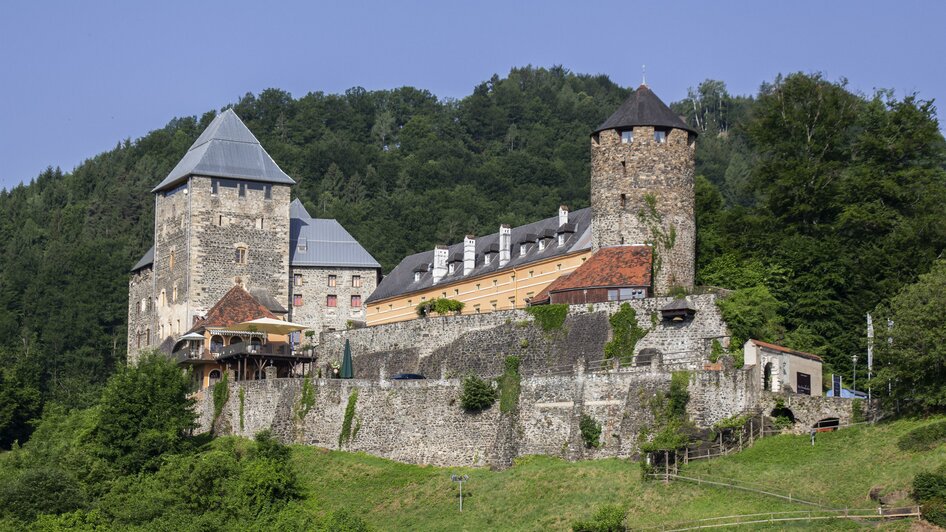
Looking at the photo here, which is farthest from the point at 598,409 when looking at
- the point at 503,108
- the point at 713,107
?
the point at 713,107

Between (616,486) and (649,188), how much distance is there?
17.1 m

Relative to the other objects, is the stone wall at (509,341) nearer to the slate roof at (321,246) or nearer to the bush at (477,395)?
the bush at (477,395)

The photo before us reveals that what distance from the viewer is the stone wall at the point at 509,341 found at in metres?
60.2

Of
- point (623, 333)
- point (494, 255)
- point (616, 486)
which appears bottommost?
point (616, 486)

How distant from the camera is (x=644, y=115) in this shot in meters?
66.4

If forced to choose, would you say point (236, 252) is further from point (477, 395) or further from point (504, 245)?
point (477, 395)

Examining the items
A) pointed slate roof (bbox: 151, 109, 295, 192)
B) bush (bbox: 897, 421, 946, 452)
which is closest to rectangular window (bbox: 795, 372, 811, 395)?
bush (bbox: 897, 421, 946, 452)

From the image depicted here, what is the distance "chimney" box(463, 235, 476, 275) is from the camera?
77125 millimetres

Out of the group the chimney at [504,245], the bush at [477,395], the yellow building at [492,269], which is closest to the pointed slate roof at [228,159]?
the yellow building at [492,269]

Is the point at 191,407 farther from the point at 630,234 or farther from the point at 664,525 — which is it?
the point at 664,525

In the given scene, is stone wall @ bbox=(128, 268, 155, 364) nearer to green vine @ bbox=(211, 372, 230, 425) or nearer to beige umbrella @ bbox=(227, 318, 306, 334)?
beige umbrella @ bbox=(227, 318, 306, 334)

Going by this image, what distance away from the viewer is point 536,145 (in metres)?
135

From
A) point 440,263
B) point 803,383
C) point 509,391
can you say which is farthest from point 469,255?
point 803,383

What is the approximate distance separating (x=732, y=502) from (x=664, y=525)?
2396mm
